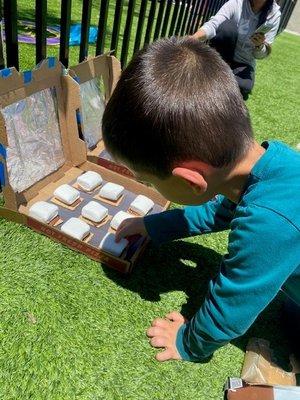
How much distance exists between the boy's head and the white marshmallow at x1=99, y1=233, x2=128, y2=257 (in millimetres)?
563

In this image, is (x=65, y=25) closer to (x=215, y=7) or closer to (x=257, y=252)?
(x=257, y=252)

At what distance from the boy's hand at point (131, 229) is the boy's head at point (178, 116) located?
55 centimetres

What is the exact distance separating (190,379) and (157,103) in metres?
0.86

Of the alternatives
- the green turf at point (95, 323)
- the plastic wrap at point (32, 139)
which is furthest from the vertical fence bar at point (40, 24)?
the green turf at point (95, 323)

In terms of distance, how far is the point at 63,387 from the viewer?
113cm

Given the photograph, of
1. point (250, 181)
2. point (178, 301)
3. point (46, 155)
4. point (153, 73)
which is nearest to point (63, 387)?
point (178, 301)

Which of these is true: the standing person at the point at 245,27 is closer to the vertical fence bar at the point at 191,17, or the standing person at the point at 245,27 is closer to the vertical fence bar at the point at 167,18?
the vertical fence bar at the point at 167,18

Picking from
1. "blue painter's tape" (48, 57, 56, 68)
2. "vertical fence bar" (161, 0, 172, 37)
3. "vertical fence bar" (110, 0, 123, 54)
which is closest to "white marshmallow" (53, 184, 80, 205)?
"blue painter's tape" (48, 57, 56, 68)

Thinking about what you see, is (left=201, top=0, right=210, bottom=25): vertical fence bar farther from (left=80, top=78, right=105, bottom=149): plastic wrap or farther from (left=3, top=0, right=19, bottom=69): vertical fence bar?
(left=3, top=0, right=19, bottom=69): vertical fence bar

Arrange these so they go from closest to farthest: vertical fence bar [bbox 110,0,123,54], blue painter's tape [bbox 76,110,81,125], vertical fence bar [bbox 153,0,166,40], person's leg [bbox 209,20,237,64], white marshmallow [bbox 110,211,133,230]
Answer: white marshmallow [bbox 110,211,133,230] → blue painter's tape [bbox 76,110,81,125] → vertical fence bar [bbox 110,0,123,54] → vertical fence bar [bbox 153,0,166,40] → person's leg [bbox 209,20,237,64]

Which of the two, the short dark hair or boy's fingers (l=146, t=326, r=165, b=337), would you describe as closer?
→ the short dark hair

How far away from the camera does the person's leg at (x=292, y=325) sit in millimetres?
1433

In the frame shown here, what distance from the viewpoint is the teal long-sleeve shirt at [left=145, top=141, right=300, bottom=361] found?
0.95m

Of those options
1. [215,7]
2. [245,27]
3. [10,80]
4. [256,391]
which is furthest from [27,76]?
[215,7]
